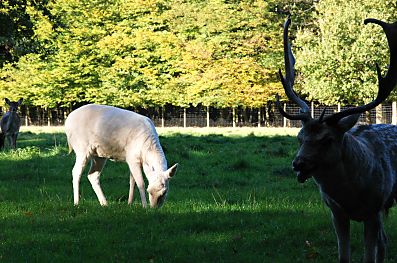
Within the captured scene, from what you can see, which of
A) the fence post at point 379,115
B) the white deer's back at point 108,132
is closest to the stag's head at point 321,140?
the white deer's back at point 108,132

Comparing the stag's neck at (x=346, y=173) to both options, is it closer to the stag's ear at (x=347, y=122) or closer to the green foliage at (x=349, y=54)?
the stag's ear at (x=347, y=122)

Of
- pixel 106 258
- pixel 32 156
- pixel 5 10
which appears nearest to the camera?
pixel 106 258

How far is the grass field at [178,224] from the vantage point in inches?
265

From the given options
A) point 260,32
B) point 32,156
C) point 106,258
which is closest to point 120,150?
point 106,258

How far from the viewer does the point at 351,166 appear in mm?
5641

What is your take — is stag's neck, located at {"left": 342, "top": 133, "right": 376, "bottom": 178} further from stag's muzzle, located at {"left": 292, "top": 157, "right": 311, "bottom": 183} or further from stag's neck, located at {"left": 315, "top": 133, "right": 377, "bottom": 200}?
stag's muzzle, located at {"left": 292, "top": 157, "right": 311, "bottom": 183}

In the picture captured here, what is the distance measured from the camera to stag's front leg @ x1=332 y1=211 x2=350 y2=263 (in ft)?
19.3

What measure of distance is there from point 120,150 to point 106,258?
14.3 feet

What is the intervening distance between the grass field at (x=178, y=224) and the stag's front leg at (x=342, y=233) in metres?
0.62

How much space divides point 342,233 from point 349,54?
3474cm

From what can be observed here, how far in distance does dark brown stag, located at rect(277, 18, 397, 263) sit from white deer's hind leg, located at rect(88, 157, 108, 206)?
5157 millimetres

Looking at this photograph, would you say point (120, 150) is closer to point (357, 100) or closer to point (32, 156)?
point (32, 156)

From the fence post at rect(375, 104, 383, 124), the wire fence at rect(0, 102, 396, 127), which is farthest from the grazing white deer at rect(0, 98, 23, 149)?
the fence post at rect(375, 104, 383, 124)

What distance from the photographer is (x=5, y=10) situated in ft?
66.5
